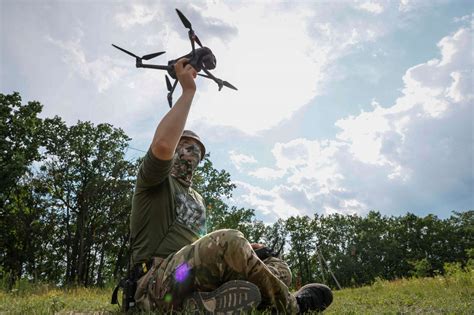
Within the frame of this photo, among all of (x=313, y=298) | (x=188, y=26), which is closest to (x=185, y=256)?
(x=313, y=298)

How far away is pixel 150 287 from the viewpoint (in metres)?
3.24

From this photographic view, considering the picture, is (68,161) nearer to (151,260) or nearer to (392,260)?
(151,260)

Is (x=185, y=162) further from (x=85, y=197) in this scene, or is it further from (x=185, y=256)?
(x=85, y=197)

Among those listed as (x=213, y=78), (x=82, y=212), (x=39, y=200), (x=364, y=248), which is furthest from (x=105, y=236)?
(x=364, y=248)

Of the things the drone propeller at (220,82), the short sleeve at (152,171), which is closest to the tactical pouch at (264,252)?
the short sleeve at (152,171)

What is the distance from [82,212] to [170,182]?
3635cm

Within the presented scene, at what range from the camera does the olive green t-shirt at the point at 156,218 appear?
3.47 meters

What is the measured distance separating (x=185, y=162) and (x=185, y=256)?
4.45ft

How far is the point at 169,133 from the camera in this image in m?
3.22

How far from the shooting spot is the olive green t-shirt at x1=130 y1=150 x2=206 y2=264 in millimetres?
3475

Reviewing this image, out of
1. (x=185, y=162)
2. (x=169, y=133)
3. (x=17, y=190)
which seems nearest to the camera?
(x=169, y=133)

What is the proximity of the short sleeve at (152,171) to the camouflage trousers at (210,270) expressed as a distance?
723 millimetres

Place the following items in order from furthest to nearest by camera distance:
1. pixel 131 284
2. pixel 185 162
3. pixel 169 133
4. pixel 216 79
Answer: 1. pixel 216 79
2. pixel 185 162
3. pixel 131 284
4. pixel 169 133

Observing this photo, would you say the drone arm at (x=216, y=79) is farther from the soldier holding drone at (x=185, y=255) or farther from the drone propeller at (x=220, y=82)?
the soldier holding drone at (x=185, y=255)
